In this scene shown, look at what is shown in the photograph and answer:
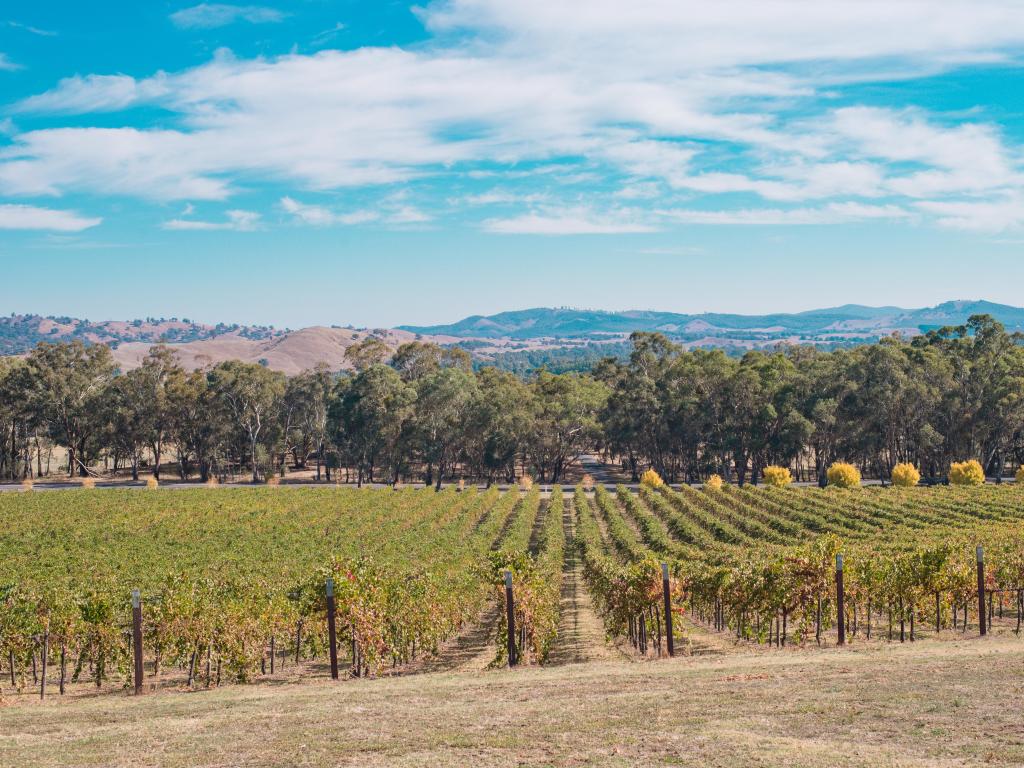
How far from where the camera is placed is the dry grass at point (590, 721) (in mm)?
8484

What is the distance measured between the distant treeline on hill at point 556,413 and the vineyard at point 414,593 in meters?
37.6

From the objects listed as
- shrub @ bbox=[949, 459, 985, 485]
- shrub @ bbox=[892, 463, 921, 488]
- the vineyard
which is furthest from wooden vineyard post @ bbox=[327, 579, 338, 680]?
shrub @ bbox=[949, 459, 985, 485]

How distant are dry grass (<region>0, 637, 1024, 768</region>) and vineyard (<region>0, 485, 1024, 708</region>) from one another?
2.03m

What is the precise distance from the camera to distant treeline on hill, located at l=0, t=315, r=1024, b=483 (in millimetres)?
78062

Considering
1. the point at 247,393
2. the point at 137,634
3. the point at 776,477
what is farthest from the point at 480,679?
the point at 247,393

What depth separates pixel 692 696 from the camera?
1105cm

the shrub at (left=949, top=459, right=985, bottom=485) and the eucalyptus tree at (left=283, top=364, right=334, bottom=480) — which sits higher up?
the eucalyptus tree at (left=283, top=364, right=334, bottom=480)

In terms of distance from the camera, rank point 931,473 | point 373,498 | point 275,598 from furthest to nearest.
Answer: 1. point 931,473
2. point 373,498
3. point 275,598

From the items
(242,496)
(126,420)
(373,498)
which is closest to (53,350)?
(126,420)

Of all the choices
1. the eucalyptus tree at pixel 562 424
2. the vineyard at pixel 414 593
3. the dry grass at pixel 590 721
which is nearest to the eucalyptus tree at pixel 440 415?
the eucalyptus tree at pixel 562 424

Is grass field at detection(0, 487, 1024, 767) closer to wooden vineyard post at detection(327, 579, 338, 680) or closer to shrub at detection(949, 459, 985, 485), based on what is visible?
wooden vineyard post at detection(327, 579, 338, 680)

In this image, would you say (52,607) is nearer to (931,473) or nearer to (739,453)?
(739,453)

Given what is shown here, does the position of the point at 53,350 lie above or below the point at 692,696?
above

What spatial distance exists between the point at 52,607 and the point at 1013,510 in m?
49.3
